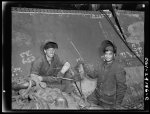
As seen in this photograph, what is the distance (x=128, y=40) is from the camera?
74.2 inches

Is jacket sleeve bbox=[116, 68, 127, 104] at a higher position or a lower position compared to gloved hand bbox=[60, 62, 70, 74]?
lower

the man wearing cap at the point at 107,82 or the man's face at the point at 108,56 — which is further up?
the man's face at the point at 108,56

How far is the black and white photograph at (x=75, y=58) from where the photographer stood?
1.80m

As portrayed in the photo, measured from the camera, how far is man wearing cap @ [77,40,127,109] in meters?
1.83

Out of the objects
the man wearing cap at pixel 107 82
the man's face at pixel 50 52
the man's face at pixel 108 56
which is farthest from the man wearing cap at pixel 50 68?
the man's face at pixel 108 56

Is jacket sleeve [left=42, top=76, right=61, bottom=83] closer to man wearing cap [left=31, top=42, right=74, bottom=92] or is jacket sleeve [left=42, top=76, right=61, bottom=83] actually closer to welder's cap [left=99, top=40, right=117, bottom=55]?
man wearing cap [left=31, top=42, right=74, bottom=92]

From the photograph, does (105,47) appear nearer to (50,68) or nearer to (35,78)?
(50,68)

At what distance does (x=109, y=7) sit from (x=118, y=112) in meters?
0.67

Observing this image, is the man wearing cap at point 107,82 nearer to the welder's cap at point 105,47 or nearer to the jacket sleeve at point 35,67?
the welder's cap at point 105,47

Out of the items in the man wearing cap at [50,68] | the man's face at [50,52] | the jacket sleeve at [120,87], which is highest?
the man's face at [50,52]

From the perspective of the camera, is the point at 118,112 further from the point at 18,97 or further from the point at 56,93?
the point at 18,97

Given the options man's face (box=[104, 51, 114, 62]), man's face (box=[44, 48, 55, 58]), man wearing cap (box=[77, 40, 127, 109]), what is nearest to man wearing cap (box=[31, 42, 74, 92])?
man's face (box=[44, 48, 55, 58])

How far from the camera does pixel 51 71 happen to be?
181 centimetres
